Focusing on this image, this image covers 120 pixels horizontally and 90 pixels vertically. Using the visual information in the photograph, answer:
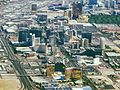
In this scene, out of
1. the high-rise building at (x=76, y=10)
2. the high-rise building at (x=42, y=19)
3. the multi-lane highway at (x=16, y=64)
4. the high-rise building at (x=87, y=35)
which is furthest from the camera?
the high-rise building at (x=76, y=10)

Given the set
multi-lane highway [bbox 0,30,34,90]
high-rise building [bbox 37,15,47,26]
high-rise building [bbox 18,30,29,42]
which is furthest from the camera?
high-rise building [bbox 37,15,47,26]

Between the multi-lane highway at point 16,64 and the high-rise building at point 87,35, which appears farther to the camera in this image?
the high-rise building at point 87,35

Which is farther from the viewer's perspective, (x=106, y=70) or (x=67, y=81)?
(x=106, y=70)

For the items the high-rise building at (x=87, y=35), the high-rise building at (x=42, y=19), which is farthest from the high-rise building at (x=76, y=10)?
the high-rise building at (x=87, y=35)

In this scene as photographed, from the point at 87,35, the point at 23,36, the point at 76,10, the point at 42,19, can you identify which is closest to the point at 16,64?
the point at 23,36

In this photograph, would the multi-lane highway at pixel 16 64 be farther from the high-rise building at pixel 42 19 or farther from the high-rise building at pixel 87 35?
the high-rise building at pixel 87 35

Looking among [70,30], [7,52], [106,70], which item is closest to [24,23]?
[70,30]

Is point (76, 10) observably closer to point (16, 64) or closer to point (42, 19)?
point (42, 19)

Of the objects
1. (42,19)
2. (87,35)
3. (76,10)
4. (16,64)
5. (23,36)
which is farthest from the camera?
(76,10)

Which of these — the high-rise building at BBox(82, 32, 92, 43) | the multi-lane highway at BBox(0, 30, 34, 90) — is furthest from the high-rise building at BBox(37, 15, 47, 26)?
the multi-lane highway at BBox(0, 30, 34, 90)

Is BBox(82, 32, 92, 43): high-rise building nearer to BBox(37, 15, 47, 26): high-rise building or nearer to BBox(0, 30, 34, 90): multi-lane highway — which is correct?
BBox(37, 15, 47, 26): high-rise building

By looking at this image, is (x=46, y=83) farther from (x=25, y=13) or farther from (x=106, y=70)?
(x=25, y=13)
